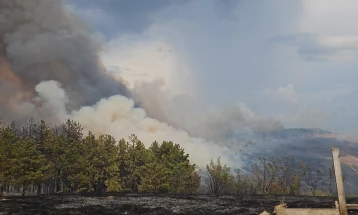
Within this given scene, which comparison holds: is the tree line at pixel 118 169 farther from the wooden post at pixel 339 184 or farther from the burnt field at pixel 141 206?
the wooden post at pixel 339 184

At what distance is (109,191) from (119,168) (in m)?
14.0

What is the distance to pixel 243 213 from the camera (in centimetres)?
5688

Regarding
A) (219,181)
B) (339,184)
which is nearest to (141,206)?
(339,184)

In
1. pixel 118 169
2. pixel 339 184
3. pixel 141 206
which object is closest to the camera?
pixel 339 184

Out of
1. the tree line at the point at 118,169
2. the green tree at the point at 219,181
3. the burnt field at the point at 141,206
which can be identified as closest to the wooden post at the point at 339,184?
the burnt field at the point at 141,206

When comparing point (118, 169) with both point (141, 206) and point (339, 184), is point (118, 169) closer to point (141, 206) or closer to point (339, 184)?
point (141, 206)

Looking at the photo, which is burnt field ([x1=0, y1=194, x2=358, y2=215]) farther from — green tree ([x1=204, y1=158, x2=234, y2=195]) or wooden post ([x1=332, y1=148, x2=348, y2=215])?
green tree ([x1=204, y1=158, x2=234, y2=195])

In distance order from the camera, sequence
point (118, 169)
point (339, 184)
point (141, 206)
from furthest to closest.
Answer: point (118, 169) → point (141, 206) → point (339, 184)

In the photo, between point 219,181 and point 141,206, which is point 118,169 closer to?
point 219,181

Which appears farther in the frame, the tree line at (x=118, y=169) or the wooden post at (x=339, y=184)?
the tree line at (x=118, y=169)

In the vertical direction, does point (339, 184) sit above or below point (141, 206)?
above

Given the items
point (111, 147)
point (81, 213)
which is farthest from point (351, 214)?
point (111, 147)

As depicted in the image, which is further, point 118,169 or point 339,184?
point 118,169

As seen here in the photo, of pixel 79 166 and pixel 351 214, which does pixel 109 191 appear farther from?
pixel 351 214
